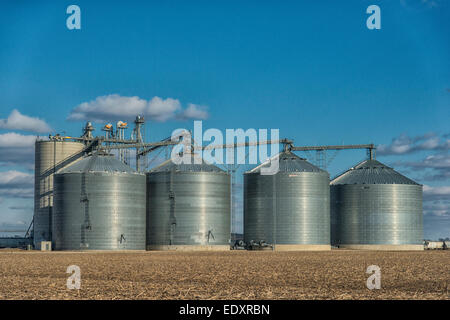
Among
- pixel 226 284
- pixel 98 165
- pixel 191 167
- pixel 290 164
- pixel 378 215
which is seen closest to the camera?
pixel 226 284

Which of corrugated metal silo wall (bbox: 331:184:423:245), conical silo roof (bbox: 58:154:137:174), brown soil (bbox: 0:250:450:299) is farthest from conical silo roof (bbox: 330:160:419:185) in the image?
brown soil (bbox: 0:250:450:299)

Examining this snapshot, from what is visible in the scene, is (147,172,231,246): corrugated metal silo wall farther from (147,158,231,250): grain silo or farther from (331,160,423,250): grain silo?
(331,160,423,250): grain silo

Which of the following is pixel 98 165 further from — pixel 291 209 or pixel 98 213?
pixel 291 209

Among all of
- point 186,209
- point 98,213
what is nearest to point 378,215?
point 186,209

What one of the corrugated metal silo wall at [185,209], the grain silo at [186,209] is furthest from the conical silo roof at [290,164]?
the corrugated metal silo wall at [185,209]

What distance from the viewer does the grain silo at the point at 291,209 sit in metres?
109

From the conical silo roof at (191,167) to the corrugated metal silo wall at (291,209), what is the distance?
795 cm

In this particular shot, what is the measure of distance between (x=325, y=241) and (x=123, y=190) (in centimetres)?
3140

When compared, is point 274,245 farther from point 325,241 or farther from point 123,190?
point 123,190

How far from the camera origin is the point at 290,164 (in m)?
114

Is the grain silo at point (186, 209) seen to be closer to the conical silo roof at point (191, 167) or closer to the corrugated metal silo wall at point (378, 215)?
the conical silo roof at point (191, 167)

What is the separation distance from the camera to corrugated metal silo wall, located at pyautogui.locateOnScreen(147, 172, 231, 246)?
106750 mm

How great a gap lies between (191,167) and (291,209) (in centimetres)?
1621

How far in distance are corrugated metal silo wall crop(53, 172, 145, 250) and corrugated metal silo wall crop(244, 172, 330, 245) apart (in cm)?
1853
